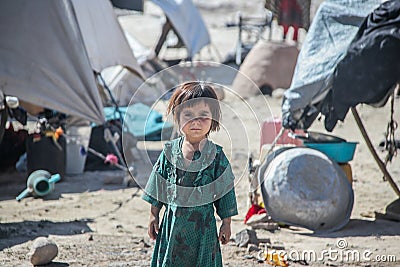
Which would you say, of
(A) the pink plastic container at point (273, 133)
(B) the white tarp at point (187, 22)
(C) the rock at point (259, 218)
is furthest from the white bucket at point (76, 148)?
(B) the white tarp at point (187, 22)

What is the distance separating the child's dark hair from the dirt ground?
30cm

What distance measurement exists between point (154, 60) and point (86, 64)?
7.52 meters

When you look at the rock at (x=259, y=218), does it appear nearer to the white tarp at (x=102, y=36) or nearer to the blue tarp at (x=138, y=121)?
the white tarp at (x=102, y=36)

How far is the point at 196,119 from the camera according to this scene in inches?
136

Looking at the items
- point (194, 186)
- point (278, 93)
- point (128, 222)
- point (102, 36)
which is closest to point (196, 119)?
point (194, 186)

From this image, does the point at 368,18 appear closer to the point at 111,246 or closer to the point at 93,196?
the point at 111,246

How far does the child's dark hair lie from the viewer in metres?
3.44

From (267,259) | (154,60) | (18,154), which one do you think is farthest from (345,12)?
(154,60)

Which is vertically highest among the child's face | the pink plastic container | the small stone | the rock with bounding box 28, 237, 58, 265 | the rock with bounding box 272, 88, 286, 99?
the child's face

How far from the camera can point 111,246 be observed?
17.4 ft

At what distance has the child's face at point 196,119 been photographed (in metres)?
3.44

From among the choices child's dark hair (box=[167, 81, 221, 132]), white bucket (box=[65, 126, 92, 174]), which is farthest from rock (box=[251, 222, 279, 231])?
white bucket (box=[65, 126, 92, 174])

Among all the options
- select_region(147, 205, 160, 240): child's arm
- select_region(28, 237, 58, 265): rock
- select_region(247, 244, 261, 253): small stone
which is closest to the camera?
select_region(147, 205, 160, 240): child's arm

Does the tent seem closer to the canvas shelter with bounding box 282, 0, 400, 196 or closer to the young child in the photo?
the canvas shelter with bounding box 282, 0, 400, 196
